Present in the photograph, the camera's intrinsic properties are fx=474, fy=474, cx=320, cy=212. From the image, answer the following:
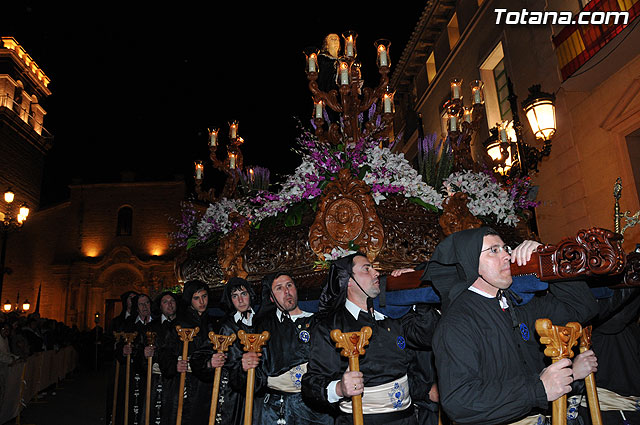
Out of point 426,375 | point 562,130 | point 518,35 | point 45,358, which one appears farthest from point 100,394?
point 518,35

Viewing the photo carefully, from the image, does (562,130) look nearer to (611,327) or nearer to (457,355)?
(611,327)

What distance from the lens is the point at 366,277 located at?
11.0 ft

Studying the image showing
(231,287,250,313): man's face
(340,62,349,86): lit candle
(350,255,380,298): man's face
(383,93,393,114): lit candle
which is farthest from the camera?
(383,93,393,114): lit candle

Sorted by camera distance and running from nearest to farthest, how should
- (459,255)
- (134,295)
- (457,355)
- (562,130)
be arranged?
1. (457,355)
2. (459,255)
3. (134,295)
4. (562,130)

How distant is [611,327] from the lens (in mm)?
3211

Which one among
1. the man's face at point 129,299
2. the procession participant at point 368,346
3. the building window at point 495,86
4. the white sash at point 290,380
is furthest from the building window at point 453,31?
the procession participant at point 368,346

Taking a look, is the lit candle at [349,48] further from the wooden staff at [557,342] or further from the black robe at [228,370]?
the wooden staff at [557,342]

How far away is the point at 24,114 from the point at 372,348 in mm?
28728

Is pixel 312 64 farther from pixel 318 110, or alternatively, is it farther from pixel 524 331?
pixel 524 331

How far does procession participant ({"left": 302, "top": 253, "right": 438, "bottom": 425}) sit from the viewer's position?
3.09 metres

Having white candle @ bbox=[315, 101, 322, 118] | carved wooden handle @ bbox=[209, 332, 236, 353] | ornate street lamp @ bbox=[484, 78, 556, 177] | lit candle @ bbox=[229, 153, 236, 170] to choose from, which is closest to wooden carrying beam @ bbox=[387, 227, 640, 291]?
carved wooden handle @ bbox=[209, 332, 236, 353]

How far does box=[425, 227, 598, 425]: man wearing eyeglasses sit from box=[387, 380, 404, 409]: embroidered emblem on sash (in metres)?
0.90

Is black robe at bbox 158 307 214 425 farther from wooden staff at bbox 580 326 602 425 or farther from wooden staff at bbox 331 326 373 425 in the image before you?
wooden staff at bbox 580 326 602 425

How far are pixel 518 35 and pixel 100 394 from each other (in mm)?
13964
